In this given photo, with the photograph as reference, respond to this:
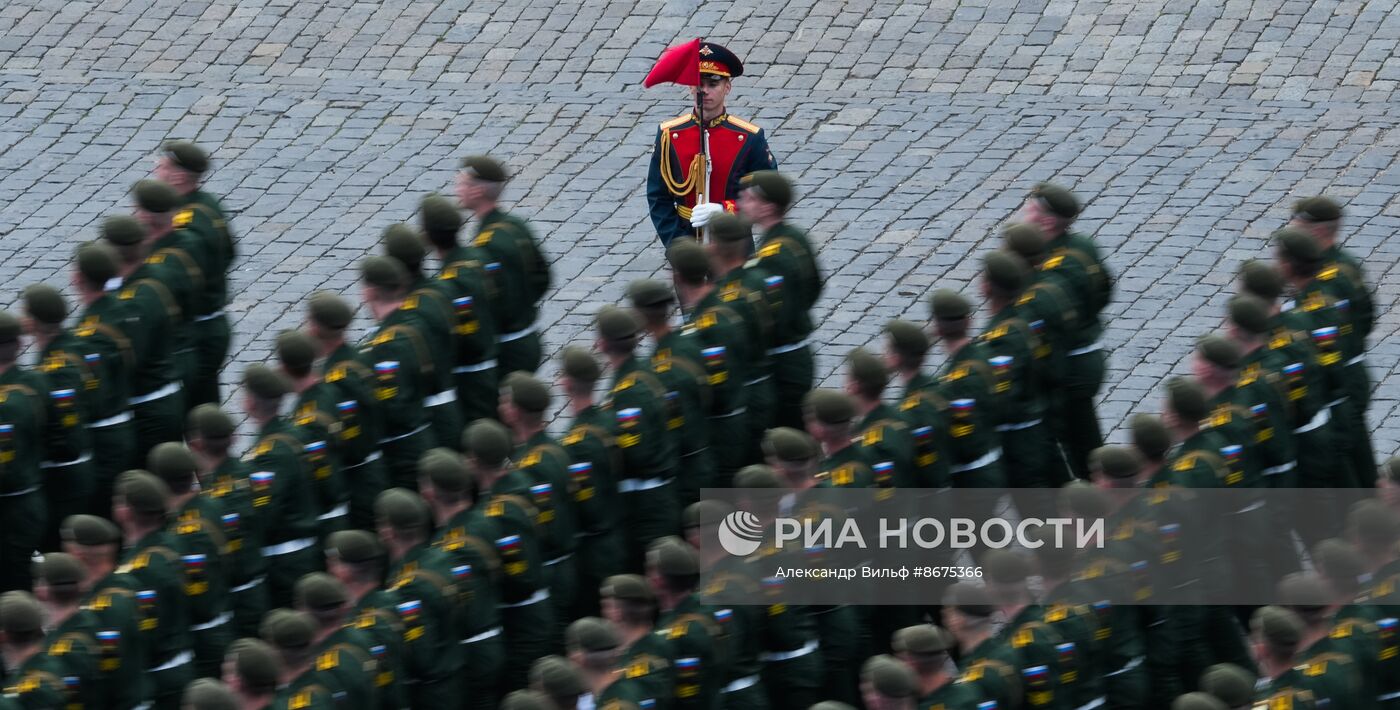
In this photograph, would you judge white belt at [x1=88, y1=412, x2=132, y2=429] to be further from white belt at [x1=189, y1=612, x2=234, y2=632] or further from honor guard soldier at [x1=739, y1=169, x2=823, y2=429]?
honor guard soldier at [x1=739, y1=169, x2=823, y2=429]

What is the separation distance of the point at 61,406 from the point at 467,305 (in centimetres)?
159

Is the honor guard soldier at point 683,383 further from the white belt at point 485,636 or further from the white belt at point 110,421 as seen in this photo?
the white belt at point 110,421

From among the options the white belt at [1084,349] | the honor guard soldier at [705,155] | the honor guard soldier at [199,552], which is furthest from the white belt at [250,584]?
the honor guard soldier at [705,155]

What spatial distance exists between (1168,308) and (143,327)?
490cm

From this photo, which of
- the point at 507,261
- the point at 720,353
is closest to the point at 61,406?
the point at 507,261

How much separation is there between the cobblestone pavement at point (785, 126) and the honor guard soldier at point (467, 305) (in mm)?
1875

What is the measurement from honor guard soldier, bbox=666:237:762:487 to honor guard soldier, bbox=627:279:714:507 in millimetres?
67

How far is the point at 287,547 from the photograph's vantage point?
28.3 feet

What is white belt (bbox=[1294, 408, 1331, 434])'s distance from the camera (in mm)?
9148

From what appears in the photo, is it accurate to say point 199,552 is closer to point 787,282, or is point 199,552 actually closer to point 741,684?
point 741,684

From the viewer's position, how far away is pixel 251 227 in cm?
1281

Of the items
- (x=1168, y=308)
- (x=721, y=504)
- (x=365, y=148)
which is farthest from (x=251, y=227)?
(x=721, y=504)

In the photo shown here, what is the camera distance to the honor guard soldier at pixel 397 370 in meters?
9.21

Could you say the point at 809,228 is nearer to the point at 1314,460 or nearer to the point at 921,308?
the point at 921,308
